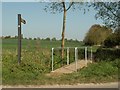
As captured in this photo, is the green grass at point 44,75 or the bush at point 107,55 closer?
the green grass at point 44,75

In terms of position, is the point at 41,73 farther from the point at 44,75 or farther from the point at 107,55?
the point at 107,55

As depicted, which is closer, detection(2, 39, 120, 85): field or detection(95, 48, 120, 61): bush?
detection(2, 39, 120, 85): field

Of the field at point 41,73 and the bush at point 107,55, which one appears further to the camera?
the bush at point 107,55

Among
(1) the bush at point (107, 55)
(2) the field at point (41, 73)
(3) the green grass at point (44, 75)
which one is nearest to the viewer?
(3) the green grass at point (44, 75)

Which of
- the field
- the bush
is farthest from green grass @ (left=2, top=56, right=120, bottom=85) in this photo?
the bush

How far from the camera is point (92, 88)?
10.8 meters

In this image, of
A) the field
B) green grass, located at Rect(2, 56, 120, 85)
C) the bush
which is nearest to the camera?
green grass, located at Rect(2, 56, 120, 85)

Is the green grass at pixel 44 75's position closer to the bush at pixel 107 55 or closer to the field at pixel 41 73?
the field at pixel 41 73

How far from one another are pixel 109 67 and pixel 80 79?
4066mm

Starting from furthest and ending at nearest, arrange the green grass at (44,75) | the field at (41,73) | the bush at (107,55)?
the bush at (107,55)
the field at (41,73)
the green grass at (44,75)

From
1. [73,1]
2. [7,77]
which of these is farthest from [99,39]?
[7,77]


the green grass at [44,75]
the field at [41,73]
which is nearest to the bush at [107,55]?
the field at [41,73]

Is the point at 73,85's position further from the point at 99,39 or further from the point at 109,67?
the point at 99,39

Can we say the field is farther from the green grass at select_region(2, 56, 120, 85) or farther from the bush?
the bush
